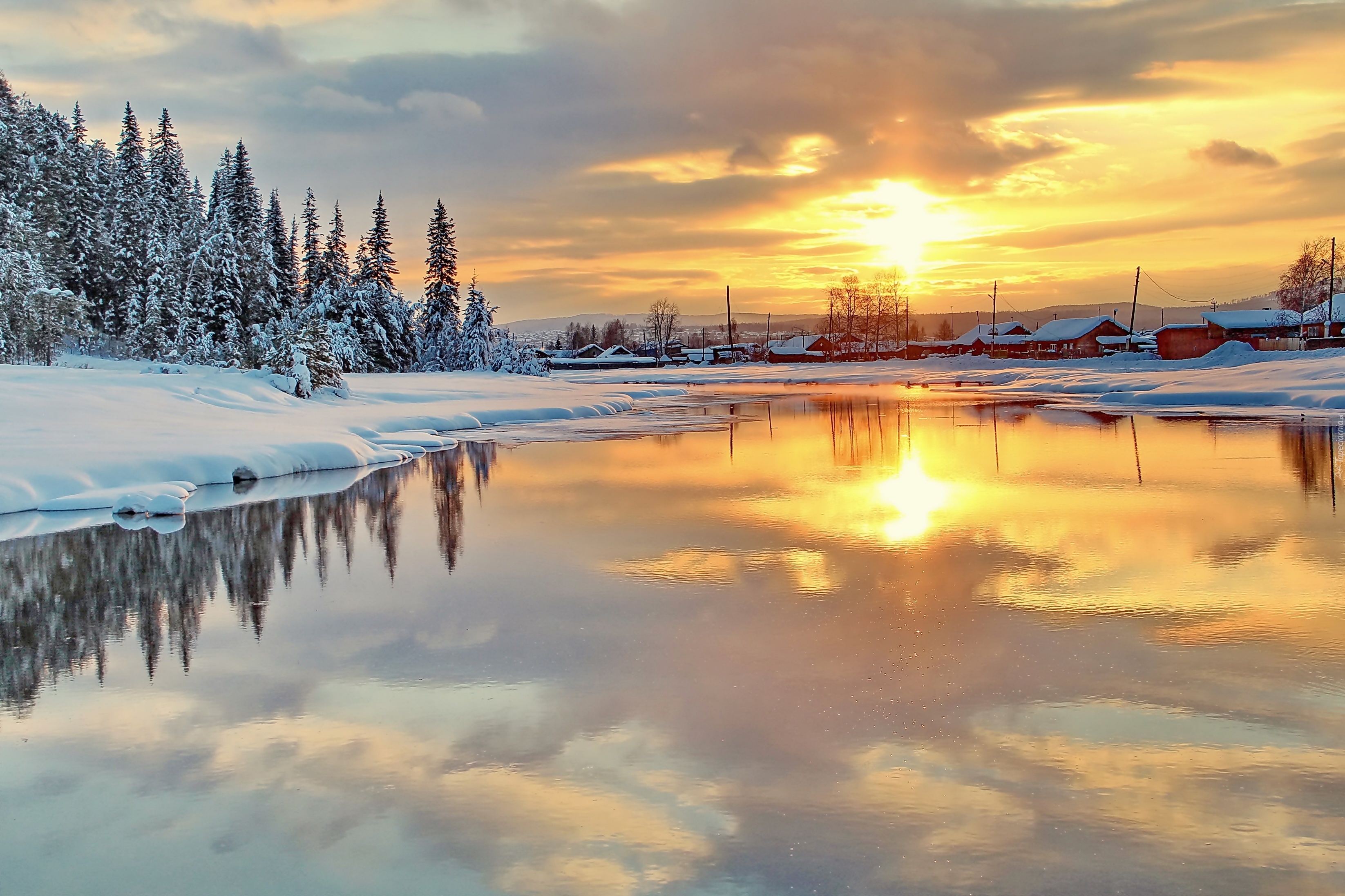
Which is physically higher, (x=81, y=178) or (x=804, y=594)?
(x=81, y=178)

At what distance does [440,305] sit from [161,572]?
231ft

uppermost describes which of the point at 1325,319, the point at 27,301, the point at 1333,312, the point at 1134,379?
the point at 27,301

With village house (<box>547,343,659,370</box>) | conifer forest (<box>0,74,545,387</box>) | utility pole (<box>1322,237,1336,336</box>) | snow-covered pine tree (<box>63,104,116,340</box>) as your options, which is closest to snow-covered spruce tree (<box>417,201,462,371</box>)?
conifer forest (<box>0,74,545,387</box>)

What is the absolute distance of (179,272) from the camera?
6512 centimetres

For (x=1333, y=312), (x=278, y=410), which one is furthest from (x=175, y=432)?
(x=1333, y=312)

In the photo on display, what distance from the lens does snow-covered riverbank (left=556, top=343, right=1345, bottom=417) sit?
124 feet

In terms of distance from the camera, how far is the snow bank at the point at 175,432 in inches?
658

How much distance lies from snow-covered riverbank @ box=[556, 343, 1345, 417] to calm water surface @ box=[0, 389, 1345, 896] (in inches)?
1043

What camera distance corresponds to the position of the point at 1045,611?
920cm

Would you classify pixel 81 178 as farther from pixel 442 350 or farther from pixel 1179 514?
pixel 1179 514

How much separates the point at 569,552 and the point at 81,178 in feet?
216

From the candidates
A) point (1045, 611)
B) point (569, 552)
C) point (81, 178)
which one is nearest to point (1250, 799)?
point (1045, 611)

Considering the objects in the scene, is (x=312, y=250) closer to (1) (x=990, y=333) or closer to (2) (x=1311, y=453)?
(2) (x=1311, y=453)

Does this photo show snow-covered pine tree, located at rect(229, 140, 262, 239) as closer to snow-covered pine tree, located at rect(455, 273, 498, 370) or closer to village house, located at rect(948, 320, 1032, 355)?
snow-covered pine tree, located at rect(455, 273, 498, 370)
